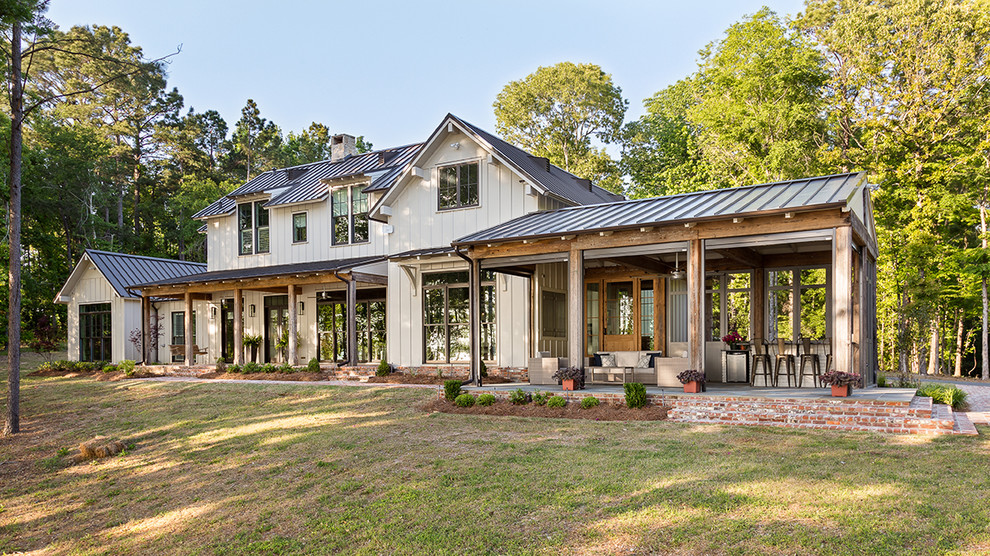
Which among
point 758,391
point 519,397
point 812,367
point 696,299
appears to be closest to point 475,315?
point 519,397

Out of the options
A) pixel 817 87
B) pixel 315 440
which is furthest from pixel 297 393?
pixel 817 87

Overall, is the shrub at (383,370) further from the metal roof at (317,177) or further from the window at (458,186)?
the metal roof at (317,177)

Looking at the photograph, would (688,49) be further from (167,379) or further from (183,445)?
(183,445)

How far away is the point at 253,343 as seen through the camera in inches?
825

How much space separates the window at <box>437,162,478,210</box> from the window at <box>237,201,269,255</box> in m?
7.18

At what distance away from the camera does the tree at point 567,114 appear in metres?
34.3

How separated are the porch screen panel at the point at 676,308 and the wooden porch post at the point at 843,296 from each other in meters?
5.39

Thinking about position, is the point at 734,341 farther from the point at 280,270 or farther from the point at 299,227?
the point at 299,227

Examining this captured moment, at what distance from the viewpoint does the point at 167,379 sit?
717 inches

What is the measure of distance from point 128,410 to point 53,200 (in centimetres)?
2209

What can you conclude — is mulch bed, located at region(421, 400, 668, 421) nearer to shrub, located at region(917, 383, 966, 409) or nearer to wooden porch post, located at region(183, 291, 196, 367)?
shrub, located at region(917, 383, 966, 409)

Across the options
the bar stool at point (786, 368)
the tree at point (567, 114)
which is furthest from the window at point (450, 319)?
the tree at point (567, 114)

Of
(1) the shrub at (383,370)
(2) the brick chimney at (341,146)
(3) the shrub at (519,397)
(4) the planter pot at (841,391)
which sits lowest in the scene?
(1) the shrub at (383,370)

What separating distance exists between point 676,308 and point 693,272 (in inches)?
179
